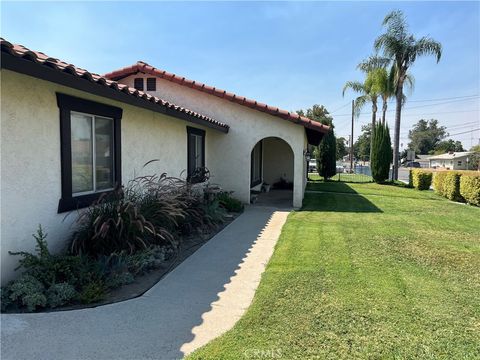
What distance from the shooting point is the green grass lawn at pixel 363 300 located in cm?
322

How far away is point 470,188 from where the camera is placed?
49.1ft

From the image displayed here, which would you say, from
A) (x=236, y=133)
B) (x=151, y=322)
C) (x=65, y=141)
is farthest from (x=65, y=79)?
(x=236, y=133)

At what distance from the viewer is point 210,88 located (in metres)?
12.6

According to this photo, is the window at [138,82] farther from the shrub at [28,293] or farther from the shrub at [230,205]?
the shrub at [28,293]

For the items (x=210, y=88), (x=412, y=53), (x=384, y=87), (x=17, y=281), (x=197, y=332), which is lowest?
(x=197, y=332)

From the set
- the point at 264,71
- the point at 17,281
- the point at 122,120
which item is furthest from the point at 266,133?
the point at 264,71

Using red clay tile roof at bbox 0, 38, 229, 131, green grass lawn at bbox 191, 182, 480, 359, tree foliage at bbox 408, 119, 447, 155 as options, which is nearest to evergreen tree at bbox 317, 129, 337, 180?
green grass lawn at bbox 191, 182, 480, 359

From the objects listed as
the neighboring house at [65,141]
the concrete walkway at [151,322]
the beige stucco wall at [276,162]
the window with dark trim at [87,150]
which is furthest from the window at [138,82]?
the concrete walkway at [151,322]

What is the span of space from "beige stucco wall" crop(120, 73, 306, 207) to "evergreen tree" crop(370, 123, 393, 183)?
48.4ft

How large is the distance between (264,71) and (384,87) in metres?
10.4

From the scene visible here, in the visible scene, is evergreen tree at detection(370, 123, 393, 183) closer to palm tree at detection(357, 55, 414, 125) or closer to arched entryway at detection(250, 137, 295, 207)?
palm tree at detection(357, 55, 414, 125)

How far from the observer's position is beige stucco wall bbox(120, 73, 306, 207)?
12.4 metres

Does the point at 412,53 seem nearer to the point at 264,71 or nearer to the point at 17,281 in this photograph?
the point at 264,71

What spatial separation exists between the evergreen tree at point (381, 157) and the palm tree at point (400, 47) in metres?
0.51
